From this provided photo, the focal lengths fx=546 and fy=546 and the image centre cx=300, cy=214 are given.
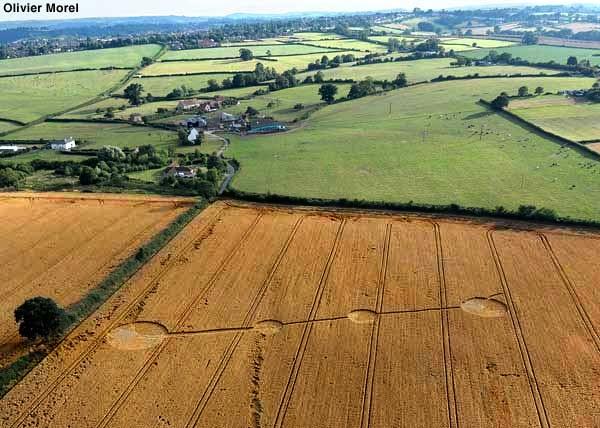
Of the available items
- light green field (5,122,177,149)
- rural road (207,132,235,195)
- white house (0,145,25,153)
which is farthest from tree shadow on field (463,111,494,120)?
white house (0,145,25,153)

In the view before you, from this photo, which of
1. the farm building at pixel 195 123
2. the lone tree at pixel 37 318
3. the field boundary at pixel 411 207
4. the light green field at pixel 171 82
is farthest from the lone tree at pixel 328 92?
the lone tree at pixel 37 318

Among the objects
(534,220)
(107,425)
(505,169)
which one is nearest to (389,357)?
(107,425)

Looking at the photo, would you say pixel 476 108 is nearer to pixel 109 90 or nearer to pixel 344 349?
pixel 344 349

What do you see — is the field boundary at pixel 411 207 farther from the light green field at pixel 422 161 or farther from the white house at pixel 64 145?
the white house at pixel 64 145

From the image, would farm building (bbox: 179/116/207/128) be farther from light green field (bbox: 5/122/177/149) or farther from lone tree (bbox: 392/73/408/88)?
lone tree (bbox: 392/73/408/88)

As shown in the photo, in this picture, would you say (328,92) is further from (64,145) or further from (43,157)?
(43,157)

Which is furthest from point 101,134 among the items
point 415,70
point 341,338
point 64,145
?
point 415,70
